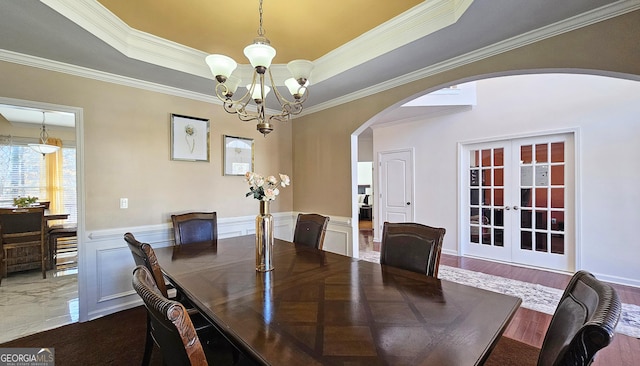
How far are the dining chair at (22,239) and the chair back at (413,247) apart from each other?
4615mm

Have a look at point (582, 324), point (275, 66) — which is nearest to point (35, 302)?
point (275, 66)

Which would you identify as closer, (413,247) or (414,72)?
(413,247)

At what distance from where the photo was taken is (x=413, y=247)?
73.0 inches

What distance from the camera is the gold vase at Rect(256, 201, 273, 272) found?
1.72m

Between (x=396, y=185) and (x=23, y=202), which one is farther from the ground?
(x=396, y=185)

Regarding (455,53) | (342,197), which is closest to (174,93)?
(342,197)

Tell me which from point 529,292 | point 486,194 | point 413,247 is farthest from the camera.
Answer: point 486,194

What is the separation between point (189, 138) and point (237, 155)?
64cm

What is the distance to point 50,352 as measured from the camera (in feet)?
6.81

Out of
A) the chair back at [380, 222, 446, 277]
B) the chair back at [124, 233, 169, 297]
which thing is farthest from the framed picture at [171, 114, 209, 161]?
the chair back at [380, 222, 446, 277]

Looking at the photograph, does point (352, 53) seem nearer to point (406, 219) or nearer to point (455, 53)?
point (455, 53)

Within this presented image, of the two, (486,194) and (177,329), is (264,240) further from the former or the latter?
(486,194)

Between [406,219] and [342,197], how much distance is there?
2400 millimetres

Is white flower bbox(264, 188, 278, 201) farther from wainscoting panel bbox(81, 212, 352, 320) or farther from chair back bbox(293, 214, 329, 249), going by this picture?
wainscoting panel bbox(81, 212, 352, 320)
